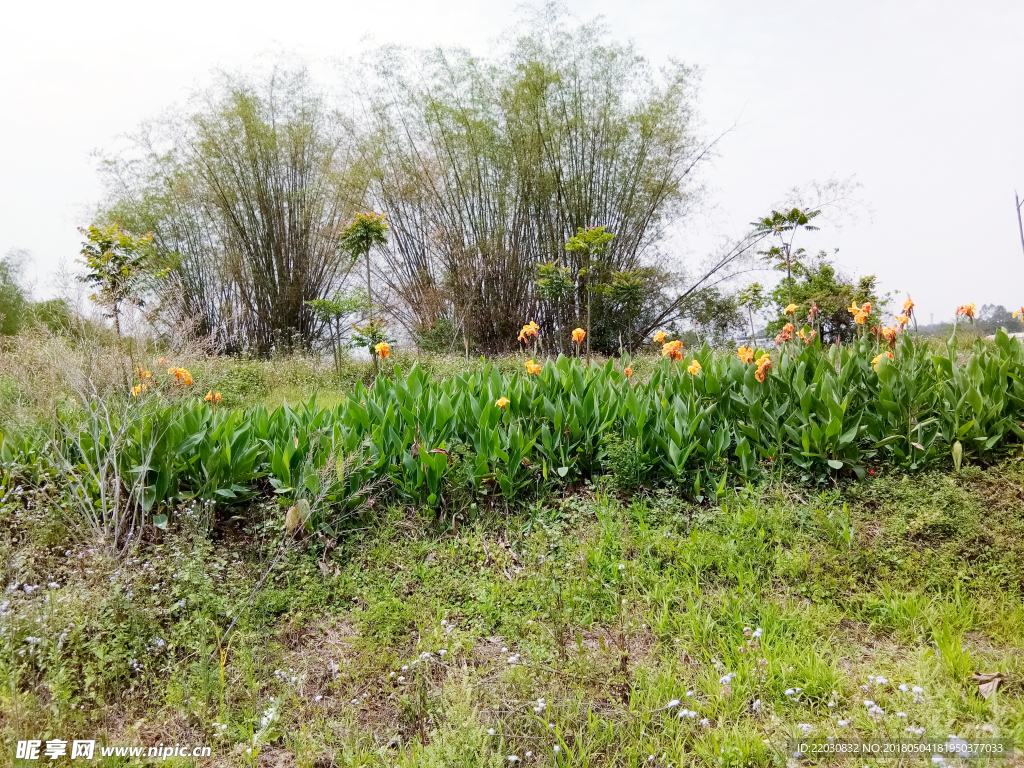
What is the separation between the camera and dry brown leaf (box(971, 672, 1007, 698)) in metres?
1.29

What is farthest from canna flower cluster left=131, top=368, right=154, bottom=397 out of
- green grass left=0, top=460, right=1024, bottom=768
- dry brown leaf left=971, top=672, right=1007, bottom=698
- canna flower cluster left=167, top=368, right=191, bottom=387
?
dry brown leaf left=971, top=672, right=1007, bottom=698

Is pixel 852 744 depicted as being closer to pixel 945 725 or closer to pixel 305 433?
pixel 945 725

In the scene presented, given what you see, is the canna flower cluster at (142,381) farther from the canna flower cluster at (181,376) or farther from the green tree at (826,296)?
the green tree at (826,296)

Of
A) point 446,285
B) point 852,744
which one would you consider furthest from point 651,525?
point 446,285

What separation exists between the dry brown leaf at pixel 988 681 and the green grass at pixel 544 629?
0.02 meters

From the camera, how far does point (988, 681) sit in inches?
52.1

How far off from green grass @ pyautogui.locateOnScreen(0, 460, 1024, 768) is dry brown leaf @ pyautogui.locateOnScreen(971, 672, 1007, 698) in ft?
0.07

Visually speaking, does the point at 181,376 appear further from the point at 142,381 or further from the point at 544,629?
the point at 544,629

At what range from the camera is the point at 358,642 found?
5.44 feet

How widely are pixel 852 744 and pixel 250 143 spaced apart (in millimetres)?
9716

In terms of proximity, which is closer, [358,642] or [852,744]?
[852,744]

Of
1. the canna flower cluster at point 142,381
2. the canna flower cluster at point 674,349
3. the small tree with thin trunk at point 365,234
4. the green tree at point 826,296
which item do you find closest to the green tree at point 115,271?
the canna flower cluster at point 142,381

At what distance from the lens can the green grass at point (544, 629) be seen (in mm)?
1285

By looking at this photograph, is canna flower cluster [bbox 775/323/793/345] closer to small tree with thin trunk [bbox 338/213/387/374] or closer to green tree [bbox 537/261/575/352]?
small tree with thin trunk [bbox 338/213/387/374]
